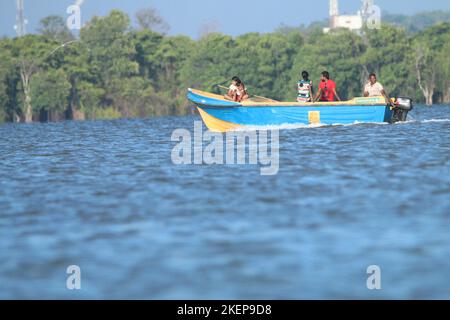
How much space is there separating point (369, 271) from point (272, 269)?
970 millimetres

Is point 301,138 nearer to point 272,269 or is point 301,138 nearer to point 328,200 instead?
point 328,200

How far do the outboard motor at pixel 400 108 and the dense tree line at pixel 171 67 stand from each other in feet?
180

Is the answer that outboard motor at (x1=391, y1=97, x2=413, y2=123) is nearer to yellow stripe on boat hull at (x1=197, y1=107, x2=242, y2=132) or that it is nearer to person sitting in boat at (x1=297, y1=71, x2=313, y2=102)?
person sitting in boat at (x1=297, y1=71, x2=313, y2=102)

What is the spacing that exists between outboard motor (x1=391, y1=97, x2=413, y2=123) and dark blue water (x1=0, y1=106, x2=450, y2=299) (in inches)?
432

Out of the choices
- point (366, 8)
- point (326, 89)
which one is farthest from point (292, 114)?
point (366, 8)

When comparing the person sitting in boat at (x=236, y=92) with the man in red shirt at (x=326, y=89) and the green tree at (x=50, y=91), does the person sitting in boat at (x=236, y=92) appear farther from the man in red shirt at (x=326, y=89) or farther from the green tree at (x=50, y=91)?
the green tree at (x=50, y=91)

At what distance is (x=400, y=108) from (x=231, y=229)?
21.2m

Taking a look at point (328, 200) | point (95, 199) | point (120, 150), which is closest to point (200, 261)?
point (328, 200)

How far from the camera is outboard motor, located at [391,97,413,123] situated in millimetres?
33031

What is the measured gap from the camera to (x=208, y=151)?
25750mm

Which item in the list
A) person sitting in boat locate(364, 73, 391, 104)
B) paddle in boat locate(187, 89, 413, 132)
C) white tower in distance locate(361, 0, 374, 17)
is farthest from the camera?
white tower in distance locate(361, 0, 374, 17)

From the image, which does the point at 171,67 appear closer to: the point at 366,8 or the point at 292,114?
the point at 366,8

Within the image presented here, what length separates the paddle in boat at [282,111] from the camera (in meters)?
31.7

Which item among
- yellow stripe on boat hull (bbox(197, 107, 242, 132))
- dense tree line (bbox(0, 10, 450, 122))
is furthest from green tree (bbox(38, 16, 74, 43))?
yellow stripe on boat hull (bbox(197, 107, 242, 132))
